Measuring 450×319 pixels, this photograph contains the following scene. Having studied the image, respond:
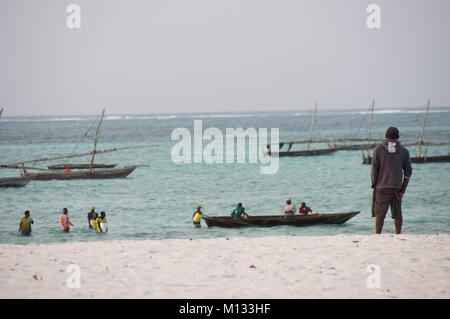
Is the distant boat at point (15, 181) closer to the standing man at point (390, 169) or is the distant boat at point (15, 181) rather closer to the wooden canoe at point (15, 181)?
the wooden canoe at point (15, 181)

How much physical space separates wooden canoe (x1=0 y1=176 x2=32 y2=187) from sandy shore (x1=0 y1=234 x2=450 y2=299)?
25.7 meters

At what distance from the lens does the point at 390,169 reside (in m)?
9.89

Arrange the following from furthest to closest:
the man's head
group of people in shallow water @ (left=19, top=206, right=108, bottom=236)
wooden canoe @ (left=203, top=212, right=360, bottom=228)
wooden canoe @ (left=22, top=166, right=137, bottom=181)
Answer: wooden canoe @ (left=22, top=166, right=137, bottom=181) → group of people in shallow water @ (left=19, top=206, right=108, bottom=236) → wooden canoe @ (left=203, top=212, right=360, bottom=228) → the man's head

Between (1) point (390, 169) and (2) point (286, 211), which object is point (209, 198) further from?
(1) point (390, 169)

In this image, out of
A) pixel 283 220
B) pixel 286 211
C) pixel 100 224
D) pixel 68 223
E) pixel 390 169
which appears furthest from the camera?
pixel 68 223

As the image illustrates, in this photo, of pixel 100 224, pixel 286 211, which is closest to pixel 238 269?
pixel 286 211

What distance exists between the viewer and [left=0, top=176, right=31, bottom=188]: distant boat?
35.1 metres

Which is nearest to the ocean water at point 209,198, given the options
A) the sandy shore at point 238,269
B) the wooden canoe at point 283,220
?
the wooden canoe at point 283,220

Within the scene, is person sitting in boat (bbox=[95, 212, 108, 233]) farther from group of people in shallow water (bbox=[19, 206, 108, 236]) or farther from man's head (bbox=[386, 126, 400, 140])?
man's head (bbox=[386, 126, 400, 140])

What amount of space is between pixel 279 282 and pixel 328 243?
3.27 meters

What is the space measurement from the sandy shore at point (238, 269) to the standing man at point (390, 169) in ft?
3.49

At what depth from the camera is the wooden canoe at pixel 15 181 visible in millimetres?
35062

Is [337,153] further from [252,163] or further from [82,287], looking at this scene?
[82,287]

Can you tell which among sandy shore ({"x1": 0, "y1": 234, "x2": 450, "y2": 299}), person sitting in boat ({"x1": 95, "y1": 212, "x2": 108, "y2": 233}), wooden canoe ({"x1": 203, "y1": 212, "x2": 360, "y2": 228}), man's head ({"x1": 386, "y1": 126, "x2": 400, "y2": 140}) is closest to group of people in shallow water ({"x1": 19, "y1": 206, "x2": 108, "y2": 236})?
person sitting in boat ({"x1": 95, "y1": 212, "x2": 108, "y2": 233})
